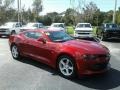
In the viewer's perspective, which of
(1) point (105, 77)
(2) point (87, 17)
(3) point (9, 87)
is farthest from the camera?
(2) point (87, 17)

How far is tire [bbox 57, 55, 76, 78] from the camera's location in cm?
793

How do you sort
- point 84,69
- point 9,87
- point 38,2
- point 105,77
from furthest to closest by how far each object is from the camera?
point 38,2 < point 105,77 < point 84,69 < point 9,87

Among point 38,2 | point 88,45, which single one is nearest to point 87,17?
point 38,2

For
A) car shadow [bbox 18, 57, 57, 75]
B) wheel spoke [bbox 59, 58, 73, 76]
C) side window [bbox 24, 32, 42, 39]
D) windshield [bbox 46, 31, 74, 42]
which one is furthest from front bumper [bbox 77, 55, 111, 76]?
side window [bbox 24, 32, 42, 39]

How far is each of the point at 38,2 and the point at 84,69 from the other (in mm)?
64054

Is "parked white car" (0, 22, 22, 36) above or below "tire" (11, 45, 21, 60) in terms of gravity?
above

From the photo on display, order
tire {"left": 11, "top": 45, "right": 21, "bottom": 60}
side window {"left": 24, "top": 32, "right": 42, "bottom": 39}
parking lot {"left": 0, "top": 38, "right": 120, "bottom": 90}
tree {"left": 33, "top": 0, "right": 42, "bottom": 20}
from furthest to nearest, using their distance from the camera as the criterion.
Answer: tree {"left": 33, "top": 0, "right": 42, "bottom": 20} → tire {"left": 11, "top": 45, "right": 21, "bottom": 60} → side window {"left": 24, "top": 32, "right": 42, "bottom": 39} → parking lot {"left": 0, "top": 38, "right": 120, "bottom": 90}

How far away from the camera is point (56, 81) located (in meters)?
7.70

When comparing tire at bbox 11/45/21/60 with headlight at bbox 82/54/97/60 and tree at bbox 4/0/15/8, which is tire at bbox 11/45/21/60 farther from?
tree at bbox 4/0/15/8

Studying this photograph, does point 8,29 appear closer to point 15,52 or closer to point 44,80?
point 15,52

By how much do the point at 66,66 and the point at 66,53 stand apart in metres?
0.42

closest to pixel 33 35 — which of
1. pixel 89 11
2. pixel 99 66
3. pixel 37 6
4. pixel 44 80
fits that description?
pixel 44 80

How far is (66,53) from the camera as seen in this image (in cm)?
803

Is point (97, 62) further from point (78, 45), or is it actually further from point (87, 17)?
point (87, 17)
